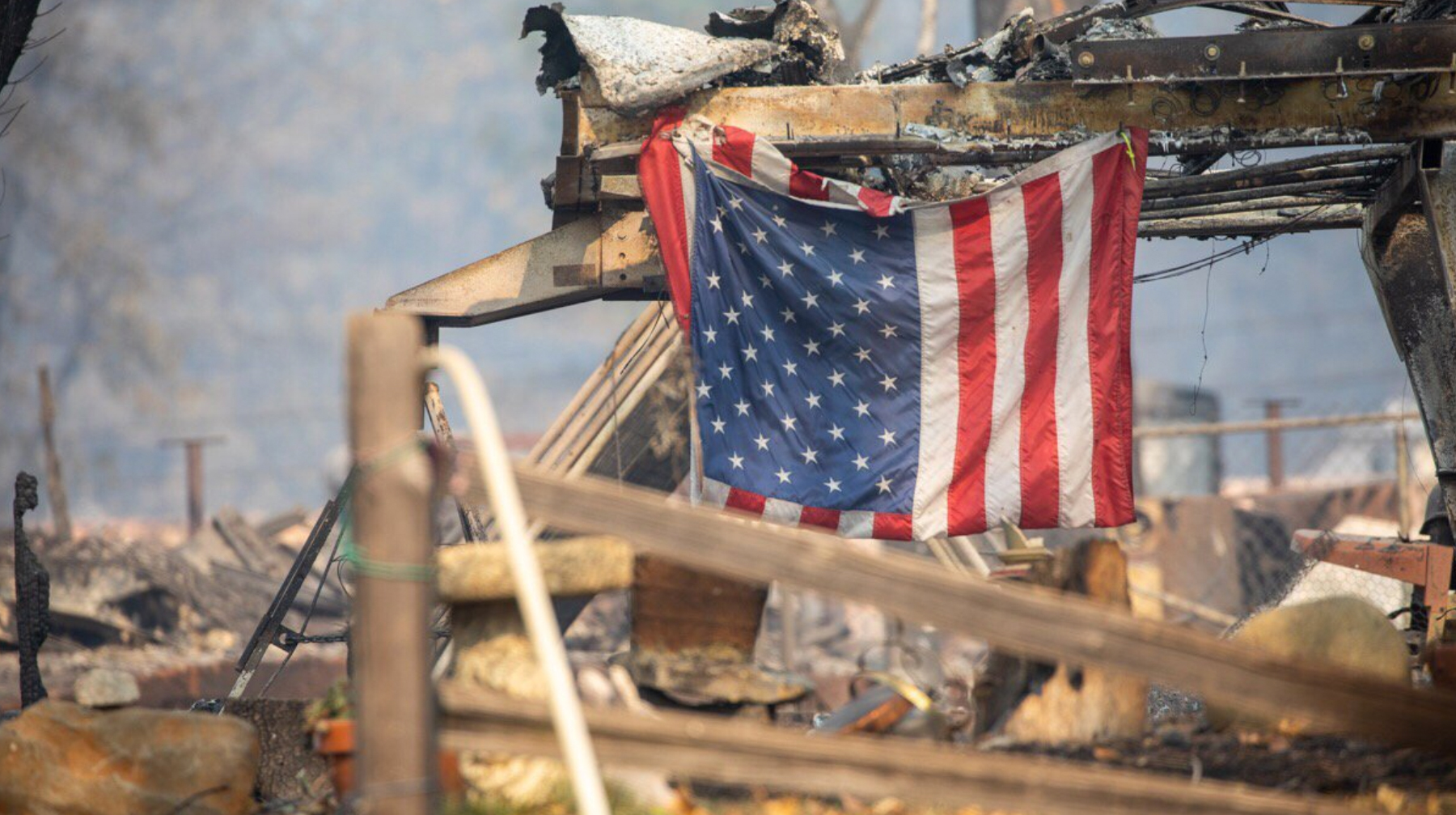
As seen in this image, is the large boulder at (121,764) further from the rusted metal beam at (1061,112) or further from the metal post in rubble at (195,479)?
the metal post in rubble at (195,479)

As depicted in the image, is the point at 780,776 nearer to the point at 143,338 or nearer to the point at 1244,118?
the point at 1244,118

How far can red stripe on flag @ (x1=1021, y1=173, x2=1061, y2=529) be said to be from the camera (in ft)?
28.8

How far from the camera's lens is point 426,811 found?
3.79m

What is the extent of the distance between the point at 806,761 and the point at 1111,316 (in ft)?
18.0

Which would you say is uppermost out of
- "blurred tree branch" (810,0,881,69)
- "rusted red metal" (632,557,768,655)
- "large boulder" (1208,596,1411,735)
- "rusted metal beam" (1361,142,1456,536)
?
"blurred tree branch" (810,0,881,69)

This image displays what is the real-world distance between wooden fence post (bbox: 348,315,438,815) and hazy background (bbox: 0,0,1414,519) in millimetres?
55241

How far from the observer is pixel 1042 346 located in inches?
347

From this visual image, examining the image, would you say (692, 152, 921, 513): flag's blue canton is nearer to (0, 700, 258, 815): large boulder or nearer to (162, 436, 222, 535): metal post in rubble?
(0, 700, 258, 815): large boulder

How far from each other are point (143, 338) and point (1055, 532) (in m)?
65.5

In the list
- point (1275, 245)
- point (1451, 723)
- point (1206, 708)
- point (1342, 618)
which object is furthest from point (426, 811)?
point (1275, 245)

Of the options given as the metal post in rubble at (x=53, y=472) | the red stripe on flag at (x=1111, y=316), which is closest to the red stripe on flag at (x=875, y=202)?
the red stripe on flag at (x=1111, y=316)

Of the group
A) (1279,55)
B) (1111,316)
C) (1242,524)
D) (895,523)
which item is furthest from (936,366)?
(1242,524)

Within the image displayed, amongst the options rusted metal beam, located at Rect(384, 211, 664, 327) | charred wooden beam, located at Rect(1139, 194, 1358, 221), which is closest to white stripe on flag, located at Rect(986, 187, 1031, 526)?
charred wooden beam, located at Rect(1139, 194, 1358, 221)

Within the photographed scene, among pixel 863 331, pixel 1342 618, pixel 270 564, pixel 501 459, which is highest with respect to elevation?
pixel 863 331
